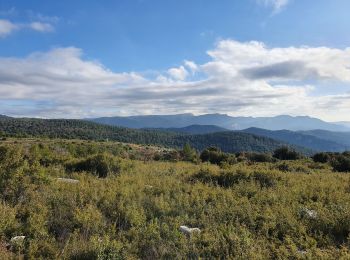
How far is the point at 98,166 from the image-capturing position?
1766 cm

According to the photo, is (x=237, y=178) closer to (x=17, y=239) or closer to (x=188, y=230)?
(x=188, y=230)

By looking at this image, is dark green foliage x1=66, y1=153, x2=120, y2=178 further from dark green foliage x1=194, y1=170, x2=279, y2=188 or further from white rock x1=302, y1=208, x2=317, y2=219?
white rock x1=302, y1=208, x2=317, y2=219

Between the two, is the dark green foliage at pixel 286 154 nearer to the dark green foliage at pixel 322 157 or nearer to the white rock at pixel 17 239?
the dark green foliage at pixel 322 157

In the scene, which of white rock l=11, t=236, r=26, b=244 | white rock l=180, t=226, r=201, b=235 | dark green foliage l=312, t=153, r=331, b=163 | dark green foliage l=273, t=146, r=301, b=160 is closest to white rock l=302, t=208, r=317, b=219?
white rock l=180, t=226, r=201, b=235

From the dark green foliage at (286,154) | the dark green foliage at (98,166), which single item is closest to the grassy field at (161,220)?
the dark green foliage at (98,166)

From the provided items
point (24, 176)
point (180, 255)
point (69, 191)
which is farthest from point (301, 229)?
point (24, 176)

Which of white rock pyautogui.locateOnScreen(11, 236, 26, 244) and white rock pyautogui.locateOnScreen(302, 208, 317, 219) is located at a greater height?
white rock pyautogui.locateOnScreen(302, 208, 317, 219)

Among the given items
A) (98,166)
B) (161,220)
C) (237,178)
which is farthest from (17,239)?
(98,166)

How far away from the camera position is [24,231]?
291 inches

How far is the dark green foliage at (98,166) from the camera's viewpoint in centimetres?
1710

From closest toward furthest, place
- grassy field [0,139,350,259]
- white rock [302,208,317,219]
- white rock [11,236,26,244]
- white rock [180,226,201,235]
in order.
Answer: grassy field [0,139,350,259] < white rock [11,236,26,244] < white rock [180,226,201,235] < white rock [302,208,317,219]

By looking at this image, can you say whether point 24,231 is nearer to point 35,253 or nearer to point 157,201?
point 35,253

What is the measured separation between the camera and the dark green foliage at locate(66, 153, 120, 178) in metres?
17.1

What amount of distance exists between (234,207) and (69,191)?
5160mm
